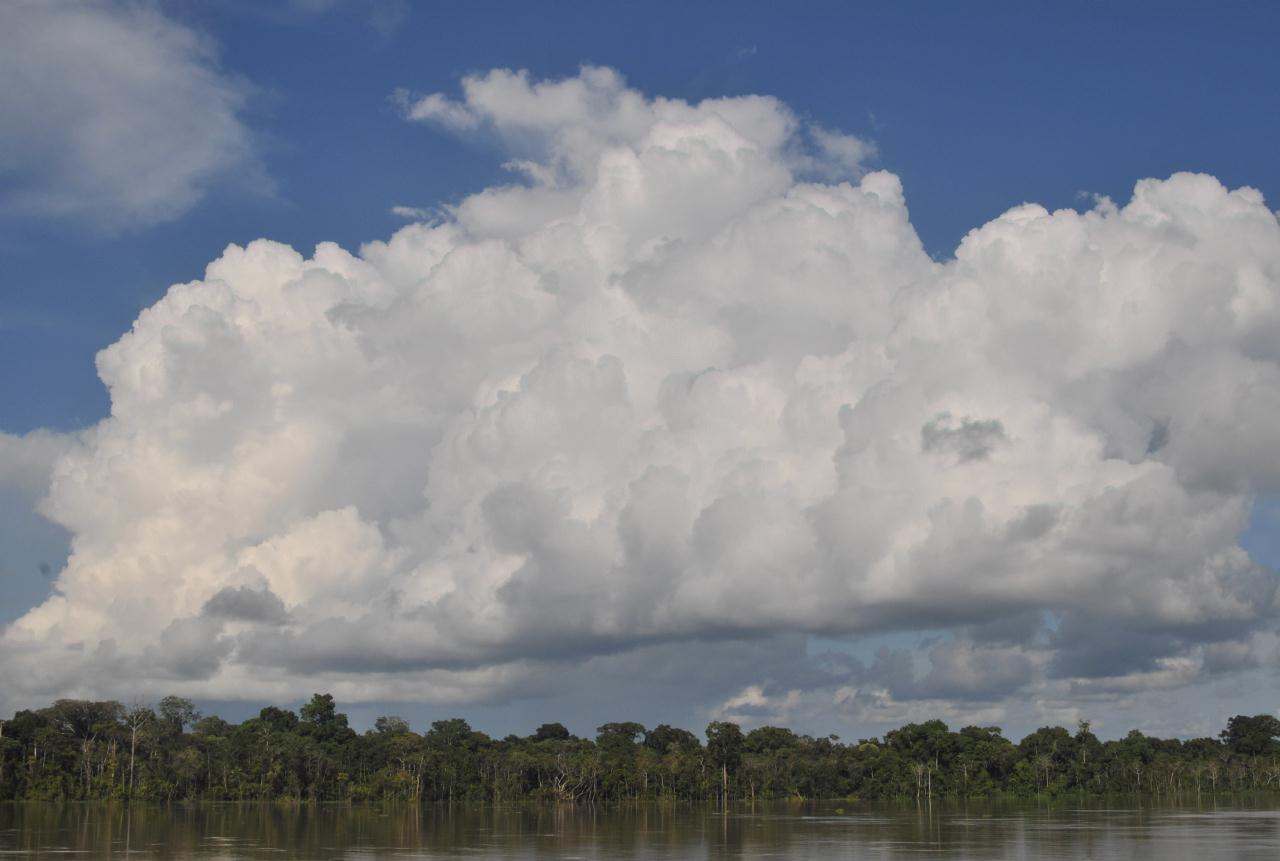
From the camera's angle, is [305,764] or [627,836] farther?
[305,764]

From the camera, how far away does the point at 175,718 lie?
607 ft

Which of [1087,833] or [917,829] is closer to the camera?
[1087,833]

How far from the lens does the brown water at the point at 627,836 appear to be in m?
68.0

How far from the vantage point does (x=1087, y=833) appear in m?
90.6

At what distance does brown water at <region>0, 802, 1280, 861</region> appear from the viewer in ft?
223

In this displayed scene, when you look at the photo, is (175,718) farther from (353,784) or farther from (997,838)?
(997,838)

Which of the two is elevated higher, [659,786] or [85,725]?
[85,725]

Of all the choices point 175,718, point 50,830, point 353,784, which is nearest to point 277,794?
point 353,784

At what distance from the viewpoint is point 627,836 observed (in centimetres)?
9056

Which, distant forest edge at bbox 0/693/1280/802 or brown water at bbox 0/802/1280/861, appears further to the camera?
distant forest edge at bbox 0/693/1280/802

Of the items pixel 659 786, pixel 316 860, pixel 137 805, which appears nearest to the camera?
pixel 316 860

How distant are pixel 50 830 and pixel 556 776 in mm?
103872

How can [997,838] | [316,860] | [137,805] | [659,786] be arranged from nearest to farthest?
[316,860]
[997,838]
[137,805]
[659,786]

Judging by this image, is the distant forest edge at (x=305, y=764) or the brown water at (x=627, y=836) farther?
the distant forest edge at (x=305, y=764)
